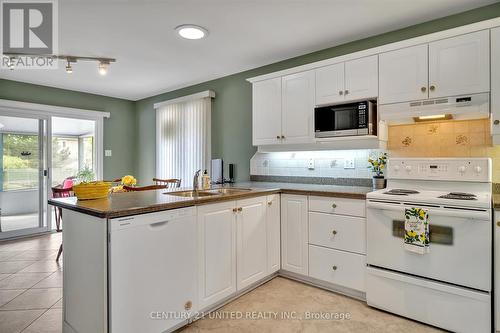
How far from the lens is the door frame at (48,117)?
431cm

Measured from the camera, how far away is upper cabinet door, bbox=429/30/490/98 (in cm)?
206

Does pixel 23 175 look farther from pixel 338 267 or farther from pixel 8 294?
pixel 338 267

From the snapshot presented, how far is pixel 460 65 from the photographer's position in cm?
215

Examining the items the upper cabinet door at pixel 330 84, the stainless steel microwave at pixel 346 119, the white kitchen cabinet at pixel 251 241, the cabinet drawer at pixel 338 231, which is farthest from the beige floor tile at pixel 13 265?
the upper cabinet door at pixel 330 84

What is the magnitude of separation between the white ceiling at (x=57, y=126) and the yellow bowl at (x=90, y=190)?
11.7 ft

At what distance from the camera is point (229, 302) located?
2.36 metres

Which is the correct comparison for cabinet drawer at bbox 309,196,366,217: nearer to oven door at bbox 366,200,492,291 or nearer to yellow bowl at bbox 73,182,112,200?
oven door at bbox 366,200,492,291

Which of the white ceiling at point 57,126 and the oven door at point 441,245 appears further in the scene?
the white ceiling at point 57,126

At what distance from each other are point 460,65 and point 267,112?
1.80m

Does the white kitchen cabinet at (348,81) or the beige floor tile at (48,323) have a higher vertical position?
the white kitchen cabinet at (348,81)

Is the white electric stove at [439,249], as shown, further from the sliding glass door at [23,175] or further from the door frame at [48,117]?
the sliding glass door at [23,175]

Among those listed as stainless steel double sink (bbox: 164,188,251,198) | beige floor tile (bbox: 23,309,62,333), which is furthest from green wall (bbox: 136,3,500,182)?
beige floor tile (bbox: 23,309,62,333)

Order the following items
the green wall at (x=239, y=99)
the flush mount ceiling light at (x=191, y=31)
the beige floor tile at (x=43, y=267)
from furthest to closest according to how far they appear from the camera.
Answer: the beige floor tile at (x=43, y=267), the green wall at (x=239, y=99), the flush mount ceiling light at (x=191, y=31)

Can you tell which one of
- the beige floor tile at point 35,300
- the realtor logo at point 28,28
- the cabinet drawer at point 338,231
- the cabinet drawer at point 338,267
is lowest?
the beige floor tile at point 35,300
